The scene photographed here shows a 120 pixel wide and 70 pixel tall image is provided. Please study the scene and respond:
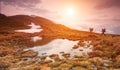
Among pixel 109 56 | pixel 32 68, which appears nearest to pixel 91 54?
pixel 109 56

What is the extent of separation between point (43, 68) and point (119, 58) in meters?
13.5

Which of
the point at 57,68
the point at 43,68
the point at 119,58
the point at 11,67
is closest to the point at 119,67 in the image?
the point at 119,58

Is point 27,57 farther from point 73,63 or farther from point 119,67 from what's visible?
point 119,67

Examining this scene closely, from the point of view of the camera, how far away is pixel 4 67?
2419 centimetres

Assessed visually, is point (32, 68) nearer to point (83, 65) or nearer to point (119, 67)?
point (83, 65)

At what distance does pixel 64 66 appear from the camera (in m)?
23.2

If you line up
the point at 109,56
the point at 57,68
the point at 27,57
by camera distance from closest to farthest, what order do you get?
1. the point at 57,68
2. the point at 109,56
3. the point at 27,57

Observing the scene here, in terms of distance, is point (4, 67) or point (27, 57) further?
point (27, 57)

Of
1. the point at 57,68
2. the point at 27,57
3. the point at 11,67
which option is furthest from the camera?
the point at 27,57

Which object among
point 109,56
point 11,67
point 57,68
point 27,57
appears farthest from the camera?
point 27,57

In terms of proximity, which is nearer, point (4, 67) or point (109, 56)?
point (4, 67)

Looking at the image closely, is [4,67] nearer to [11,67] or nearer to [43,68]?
[11,67]

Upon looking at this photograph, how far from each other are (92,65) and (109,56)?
6.75 metres

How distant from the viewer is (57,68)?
22.4m
